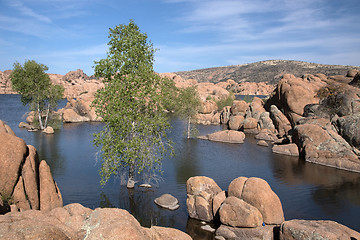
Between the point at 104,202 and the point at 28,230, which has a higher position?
the point at 28,230

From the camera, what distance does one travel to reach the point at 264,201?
61.2 feet

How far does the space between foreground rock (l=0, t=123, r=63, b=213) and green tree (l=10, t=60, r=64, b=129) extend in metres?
42.4

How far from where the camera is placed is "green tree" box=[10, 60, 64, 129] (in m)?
55.0

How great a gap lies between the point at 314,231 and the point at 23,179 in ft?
57.4

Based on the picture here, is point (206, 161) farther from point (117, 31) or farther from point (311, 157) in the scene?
point (117, 31)

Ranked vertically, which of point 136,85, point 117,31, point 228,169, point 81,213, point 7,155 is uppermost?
point 117,31

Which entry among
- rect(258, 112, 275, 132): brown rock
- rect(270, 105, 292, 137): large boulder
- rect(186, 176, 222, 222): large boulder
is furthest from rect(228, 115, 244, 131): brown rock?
rect(186, 176, 222, 222): large boulder

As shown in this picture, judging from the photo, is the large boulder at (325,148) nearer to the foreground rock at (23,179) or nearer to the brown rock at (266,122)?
the brown rock at (266,122)

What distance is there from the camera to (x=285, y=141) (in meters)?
51.6

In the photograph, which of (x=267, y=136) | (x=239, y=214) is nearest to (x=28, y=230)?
(x=239, y=214)

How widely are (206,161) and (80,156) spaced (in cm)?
1811

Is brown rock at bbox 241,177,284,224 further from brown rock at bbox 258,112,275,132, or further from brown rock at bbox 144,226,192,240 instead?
brown rock at bbox 258,112,275,132

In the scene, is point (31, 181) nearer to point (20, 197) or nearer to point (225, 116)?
point (20, 197)

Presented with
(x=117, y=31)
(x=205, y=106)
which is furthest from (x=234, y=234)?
(x=205, y=106)
